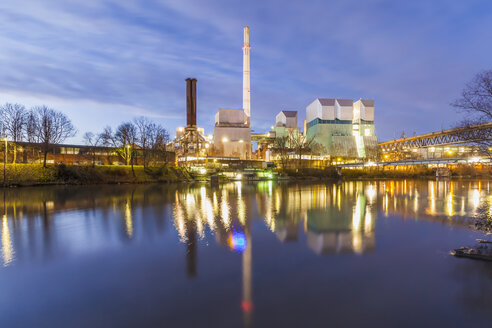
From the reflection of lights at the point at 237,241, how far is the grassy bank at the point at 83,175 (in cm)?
4182

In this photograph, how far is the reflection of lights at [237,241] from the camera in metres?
10.3

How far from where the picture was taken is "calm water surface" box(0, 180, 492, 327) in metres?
5.64

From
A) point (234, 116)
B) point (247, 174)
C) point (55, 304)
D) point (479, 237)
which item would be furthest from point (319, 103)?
point (55, 304)

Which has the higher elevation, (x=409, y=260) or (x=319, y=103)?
(x=319, y=103)

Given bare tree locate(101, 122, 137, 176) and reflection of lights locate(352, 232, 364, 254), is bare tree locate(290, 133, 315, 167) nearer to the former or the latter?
bare tree locate(101, 122, 137, 176)

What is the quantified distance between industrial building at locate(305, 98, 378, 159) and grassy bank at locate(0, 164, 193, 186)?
8294 centimetres

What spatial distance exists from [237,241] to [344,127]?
12441 cm

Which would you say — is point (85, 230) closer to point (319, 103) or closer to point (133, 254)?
point (133, 254)

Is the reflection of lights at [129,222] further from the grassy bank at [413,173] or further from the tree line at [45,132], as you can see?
the grassy bank at [413,173]

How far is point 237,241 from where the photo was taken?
1120 centimetres

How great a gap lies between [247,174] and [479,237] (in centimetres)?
5735

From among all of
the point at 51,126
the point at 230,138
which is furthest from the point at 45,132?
the point at 230,138

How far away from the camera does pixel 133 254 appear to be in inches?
377

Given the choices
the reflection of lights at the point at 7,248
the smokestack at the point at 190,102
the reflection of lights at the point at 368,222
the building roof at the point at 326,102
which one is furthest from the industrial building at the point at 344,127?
the reflection of lights at the point at 7,248
